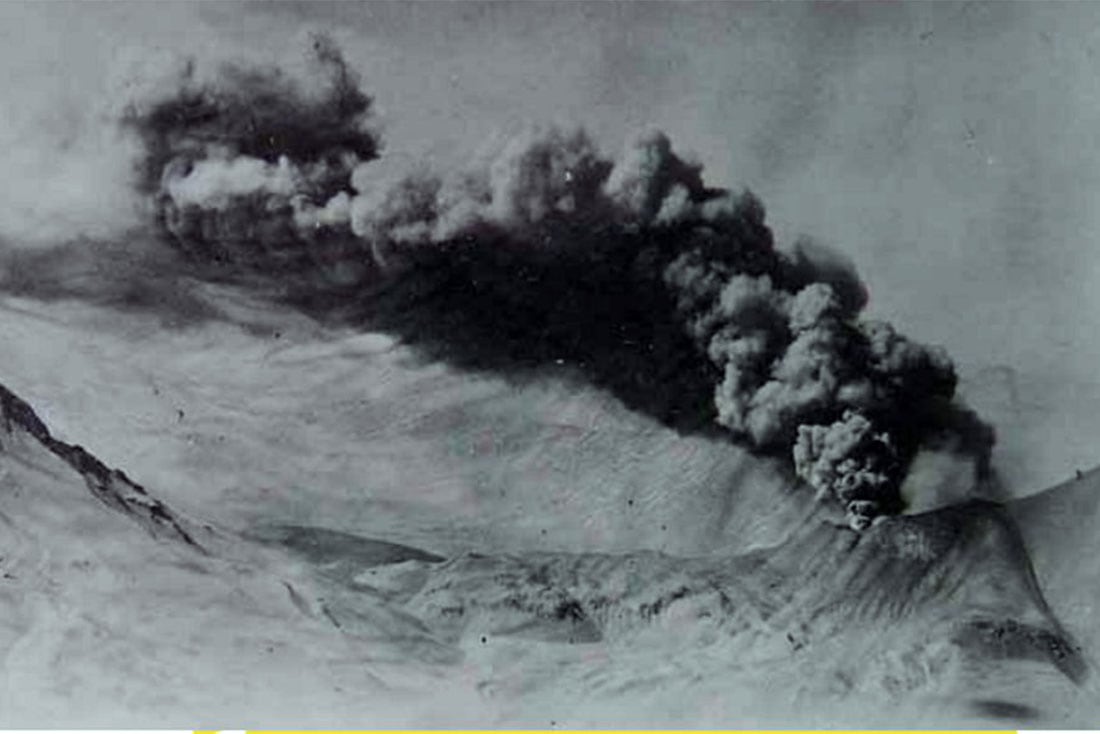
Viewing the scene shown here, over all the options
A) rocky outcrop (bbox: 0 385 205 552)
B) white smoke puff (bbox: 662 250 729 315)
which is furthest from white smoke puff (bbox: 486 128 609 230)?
rocky outcrop (bbox: 0 385 205 552)

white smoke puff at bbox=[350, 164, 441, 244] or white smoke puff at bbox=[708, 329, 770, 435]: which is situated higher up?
white smoke puff at bbox=[350, 164, 441, 244]

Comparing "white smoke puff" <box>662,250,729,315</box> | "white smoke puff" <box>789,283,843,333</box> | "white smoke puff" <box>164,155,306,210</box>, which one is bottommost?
"white smoke puff" <box>789,283,843,333</box>

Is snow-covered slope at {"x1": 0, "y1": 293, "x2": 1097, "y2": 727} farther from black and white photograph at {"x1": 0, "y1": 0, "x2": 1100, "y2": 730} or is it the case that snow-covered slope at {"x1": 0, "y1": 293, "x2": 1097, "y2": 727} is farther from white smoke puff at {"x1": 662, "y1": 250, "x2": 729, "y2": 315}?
white smoke puff at {"x1": 662, "y1": 250, "x2": 729, "y2": 315}

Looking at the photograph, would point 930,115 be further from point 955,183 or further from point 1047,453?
point 1047,453

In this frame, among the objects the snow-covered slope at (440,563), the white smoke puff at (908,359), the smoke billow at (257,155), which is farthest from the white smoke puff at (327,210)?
the white smoke puff at (908,359)

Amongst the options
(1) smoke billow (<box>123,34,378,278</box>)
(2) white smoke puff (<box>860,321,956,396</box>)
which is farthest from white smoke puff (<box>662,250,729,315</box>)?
(1) smoke billow (<box>123,34,378,278</box>)

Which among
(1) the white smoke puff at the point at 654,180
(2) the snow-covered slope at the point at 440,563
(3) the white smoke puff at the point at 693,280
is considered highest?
(1) the white smoke puff at the point at 654,180

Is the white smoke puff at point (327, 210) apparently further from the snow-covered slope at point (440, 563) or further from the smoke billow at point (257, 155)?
the snow-covered slope at point (440, 563)

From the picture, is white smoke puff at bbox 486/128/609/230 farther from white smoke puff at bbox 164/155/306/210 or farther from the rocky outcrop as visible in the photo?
the rocky outcrop
